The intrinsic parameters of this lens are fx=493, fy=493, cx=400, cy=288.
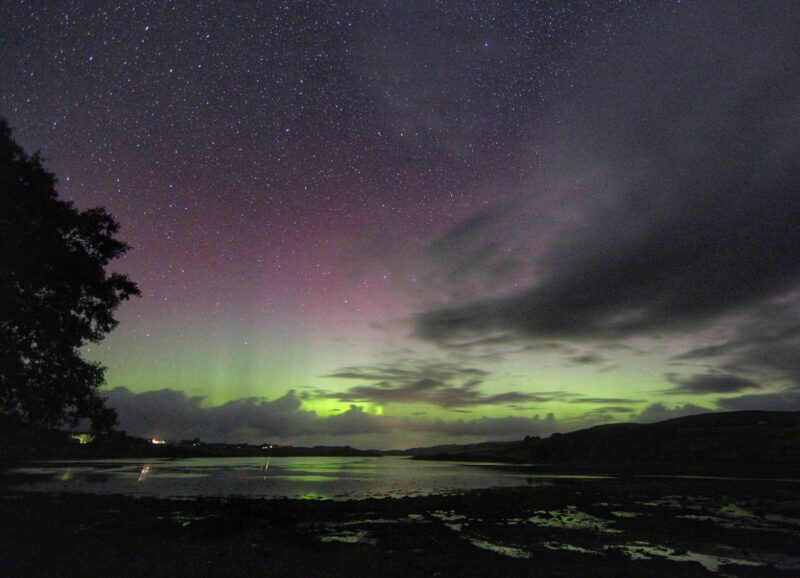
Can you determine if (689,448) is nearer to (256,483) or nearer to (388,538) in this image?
(256,483)

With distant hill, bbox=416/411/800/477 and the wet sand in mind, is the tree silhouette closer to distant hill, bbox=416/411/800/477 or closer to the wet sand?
the wet sand

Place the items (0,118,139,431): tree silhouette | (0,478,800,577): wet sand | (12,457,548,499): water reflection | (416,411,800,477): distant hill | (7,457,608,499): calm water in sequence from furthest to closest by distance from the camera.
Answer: (416,411,800,477): distant hill < (12,457,548,499): water reflection < (7,457,608,499): calm water < (0,118,139,431): tree silhouette < (0,478,800,577): wet sand

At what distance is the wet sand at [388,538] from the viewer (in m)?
15.7

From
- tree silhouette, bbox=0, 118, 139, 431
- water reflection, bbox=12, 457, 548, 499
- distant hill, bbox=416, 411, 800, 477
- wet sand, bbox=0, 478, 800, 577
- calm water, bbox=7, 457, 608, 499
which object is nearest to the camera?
wet sand, bbox=0, 478, 800, 577

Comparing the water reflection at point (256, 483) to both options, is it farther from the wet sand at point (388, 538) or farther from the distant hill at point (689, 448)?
the distant hill at point (689, 448)

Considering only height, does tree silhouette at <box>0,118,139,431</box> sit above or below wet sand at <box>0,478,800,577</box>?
above

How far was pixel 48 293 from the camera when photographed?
1011 inches

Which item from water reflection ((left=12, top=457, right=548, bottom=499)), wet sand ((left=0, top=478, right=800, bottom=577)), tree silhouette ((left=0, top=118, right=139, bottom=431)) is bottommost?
water reflection ((left=12, top=457, right=548, bottom=499))

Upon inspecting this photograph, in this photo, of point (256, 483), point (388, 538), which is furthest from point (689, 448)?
point (388, 538)

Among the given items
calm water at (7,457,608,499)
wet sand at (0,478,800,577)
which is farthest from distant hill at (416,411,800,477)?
wet sand at (0,478,800,577)

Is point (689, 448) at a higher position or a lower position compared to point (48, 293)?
lower

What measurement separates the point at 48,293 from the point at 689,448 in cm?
13106

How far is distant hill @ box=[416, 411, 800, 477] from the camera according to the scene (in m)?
95.2

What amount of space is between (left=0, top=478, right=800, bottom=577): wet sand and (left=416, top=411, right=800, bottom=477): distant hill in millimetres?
66136
